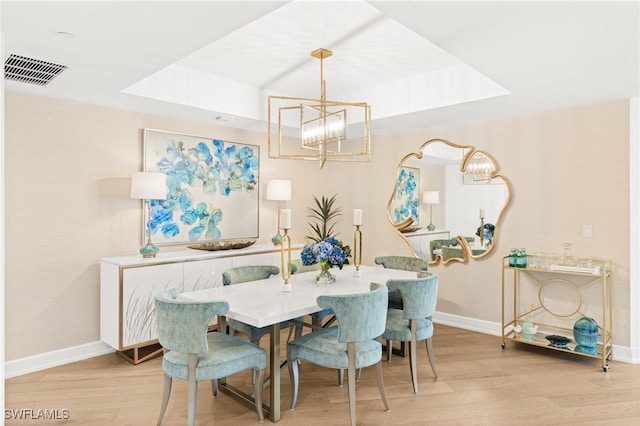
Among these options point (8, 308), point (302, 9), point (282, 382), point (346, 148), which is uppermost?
point (302, 9)

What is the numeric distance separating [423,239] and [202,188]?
8.77 feet

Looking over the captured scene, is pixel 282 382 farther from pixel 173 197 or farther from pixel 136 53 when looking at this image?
pixel 136 53

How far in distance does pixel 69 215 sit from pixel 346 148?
3582 mm

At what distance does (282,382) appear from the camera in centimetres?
321

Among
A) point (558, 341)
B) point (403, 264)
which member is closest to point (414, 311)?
point (403, 264)

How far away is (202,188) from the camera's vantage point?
4527 mm

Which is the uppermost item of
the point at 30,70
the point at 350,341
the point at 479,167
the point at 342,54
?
the point at 342,54

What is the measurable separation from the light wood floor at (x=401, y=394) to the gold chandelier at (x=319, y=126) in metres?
1.81

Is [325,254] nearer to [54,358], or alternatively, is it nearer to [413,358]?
[413,358]

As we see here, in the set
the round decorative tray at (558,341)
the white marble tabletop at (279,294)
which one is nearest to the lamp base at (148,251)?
the white marble tabletop at (279,294)

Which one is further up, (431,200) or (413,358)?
(431,200)

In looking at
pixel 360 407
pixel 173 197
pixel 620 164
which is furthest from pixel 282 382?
pixel 620 164

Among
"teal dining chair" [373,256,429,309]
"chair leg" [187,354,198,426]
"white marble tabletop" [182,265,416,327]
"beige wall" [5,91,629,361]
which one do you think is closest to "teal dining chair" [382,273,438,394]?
"white marble tabletop" [182,265,416,327]

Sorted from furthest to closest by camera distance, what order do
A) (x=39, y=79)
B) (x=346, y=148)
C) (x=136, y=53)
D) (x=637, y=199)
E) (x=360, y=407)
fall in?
(x=346, y=148)
(x=637, y=199)
(x=39, y=79)
(x=360, y=407)
(x=136, y=53)
